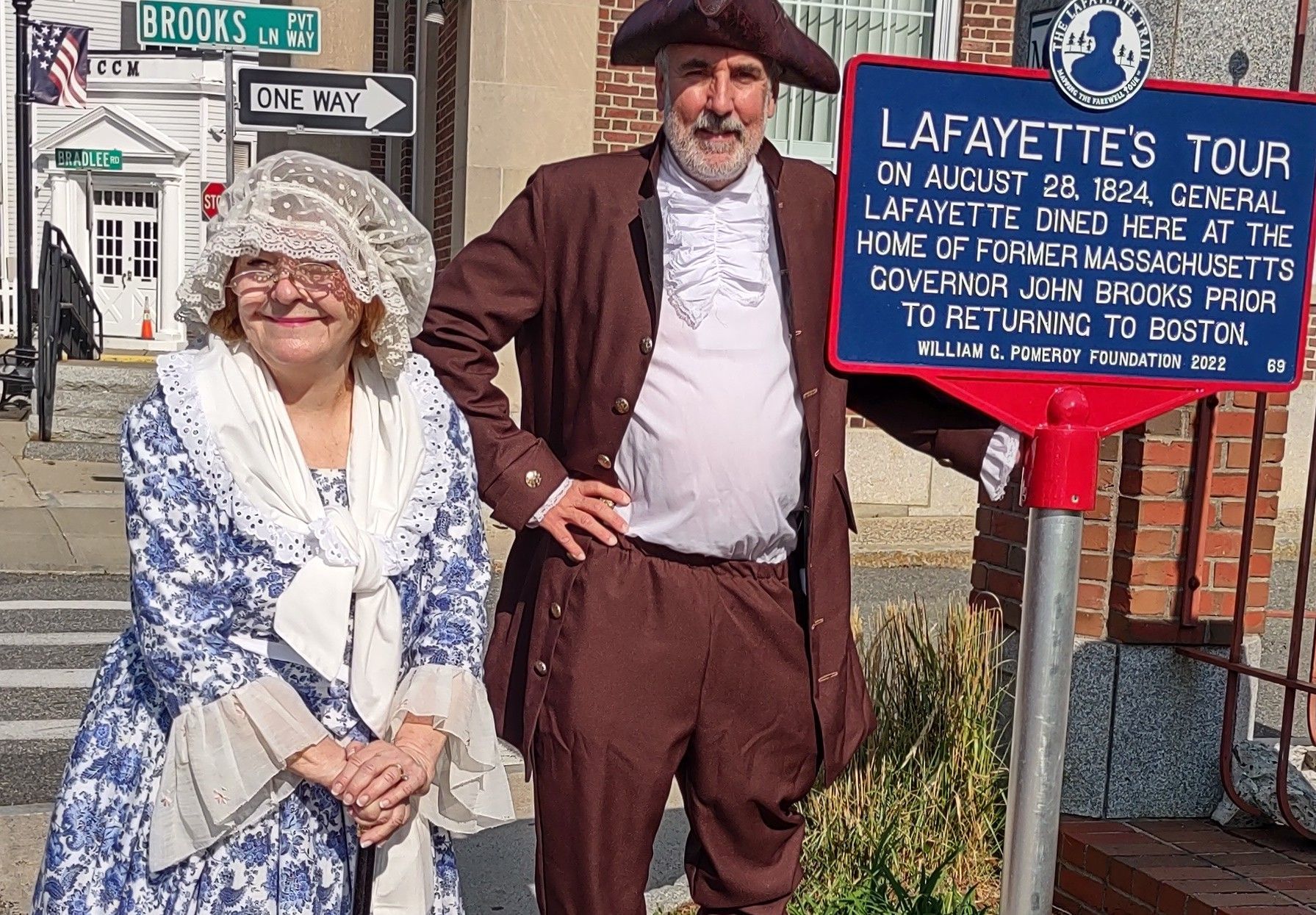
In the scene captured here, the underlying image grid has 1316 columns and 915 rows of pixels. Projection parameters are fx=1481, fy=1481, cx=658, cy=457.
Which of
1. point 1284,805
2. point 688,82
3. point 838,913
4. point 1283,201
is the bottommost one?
point 838,913

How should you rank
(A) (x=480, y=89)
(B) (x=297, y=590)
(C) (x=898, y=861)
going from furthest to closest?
(A) (x=480, y=89), (C) (x=898, y=861), (B) (x=297, y=590)

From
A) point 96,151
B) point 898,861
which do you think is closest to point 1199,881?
point 898,861

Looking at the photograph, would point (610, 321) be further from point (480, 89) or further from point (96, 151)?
point (96, 151)

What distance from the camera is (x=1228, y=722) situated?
12.1 ft

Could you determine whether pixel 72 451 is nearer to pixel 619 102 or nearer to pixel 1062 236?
pixel 619 102

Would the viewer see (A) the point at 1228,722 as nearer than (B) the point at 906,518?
Yes

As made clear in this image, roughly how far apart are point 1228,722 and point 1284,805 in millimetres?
262

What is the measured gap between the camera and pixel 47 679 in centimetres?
616

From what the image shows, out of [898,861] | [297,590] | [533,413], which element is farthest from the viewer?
[898,861]

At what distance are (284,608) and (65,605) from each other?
5792 millimetres

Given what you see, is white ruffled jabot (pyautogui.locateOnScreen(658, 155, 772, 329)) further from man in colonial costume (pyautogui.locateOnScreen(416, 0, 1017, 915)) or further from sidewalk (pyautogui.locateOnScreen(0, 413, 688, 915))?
sidewalk (pyautogui.locateOnScreen(0, 413, 688, 915))

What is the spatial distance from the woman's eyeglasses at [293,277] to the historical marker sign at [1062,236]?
0.86 m

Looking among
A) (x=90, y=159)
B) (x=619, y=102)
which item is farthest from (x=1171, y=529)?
(x=90, y=159)

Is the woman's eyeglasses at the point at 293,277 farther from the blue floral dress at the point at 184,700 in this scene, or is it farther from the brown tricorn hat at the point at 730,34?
the brown tricorn hat at the point at 730,34
